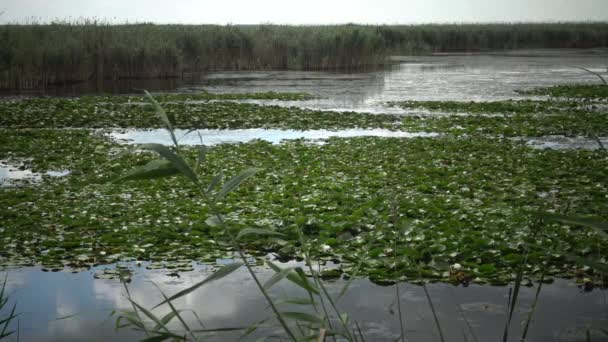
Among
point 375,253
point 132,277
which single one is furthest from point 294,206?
point 132,277

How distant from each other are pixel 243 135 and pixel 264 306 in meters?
7.98

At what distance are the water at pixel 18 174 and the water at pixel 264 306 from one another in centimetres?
353

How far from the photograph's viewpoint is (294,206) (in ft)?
21.5

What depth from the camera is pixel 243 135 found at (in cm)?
1222

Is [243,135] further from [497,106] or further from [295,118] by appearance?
[497,106]

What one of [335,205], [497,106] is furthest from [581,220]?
[497,106]

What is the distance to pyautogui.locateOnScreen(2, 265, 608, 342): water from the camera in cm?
399

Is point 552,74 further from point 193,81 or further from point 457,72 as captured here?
point 193,81

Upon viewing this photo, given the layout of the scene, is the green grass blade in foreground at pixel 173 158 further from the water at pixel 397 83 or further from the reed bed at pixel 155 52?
the reed bed at pixel 155 52

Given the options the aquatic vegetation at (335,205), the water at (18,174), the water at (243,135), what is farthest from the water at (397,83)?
the water at (18,174)

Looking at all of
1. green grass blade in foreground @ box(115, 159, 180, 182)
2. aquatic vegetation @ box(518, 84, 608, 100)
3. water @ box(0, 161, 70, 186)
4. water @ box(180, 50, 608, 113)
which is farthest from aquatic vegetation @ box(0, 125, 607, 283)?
aquatic vegetation @ box(518, 84, 608, 100)

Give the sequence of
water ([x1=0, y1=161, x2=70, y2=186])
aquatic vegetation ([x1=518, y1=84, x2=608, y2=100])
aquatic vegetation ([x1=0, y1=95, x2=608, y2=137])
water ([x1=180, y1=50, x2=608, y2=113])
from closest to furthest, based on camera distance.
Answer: water ([x1=0, y1=161, x2=70, y2=186]), aquatic vegetation ([x1=0, y1=95, x2=608, y2=137]), aquatic vegetation ([x1=518, y1=84, x2=608, y2=100]), water ([x1=180, y1=50, x2=608, y2=113])

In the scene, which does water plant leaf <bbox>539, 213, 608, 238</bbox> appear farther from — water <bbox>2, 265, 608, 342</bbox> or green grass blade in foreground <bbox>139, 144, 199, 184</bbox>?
water <bbox>2, 265, 608, 342</bbox>

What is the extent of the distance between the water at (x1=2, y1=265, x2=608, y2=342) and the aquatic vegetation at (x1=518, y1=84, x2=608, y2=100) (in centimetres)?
1413
